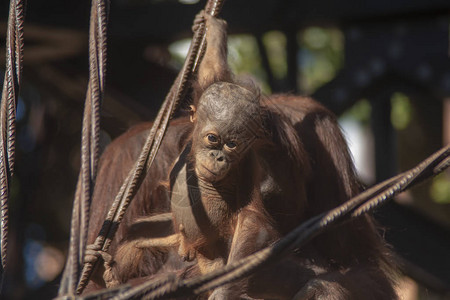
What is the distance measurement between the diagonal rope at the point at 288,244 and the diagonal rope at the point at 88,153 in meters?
0.11

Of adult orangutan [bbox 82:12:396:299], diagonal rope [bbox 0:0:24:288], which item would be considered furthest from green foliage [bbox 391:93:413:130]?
diagonal rope [bbox 0:0:24:288]

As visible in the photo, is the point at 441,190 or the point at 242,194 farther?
the point at 441,190

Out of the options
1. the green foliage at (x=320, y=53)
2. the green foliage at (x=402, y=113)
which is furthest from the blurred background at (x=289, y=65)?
the green foliage at (x=320, y=53)

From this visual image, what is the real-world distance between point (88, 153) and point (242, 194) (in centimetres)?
58

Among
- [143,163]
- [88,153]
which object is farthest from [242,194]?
[88,153]

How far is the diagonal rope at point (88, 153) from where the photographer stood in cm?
155

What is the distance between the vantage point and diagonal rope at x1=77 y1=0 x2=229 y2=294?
191cm

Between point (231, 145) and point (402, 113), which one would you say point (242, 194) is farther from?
point (402, 113)

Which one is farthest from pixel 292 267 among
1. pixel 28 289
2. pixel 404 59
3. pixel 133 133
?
pixel 28 289

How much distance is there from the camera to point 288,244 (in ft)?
5.29

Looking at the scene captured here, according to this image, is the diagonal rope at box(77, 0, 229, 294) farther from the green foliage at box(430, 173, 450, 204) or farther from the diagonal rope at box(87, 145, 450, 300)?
the green foliage at box(430, 173, 450, 204)

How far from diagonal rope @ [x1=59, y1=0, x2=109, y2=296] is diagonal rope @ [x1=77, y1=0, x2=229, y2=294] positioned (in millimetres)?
192

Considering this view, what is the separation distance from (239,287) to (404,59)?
190cm

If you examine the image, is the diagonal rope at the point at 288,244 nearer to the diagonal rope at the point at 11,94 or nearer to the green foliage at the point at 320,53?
the diagonal rope at the point at 11,94
